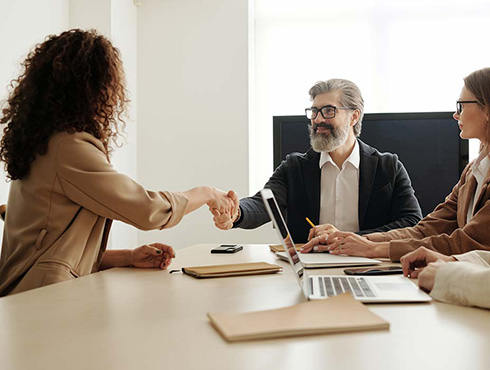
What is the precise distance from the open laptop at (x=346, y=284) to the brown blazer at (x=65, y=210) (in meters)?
0.46

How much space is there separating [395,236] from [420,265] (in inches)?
26.5

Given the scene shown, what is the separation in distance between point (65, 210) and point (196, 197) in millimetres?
427

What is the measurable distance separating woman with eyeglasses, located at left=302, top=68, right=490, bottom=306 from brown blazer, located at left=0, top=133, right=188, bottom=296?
689 mm

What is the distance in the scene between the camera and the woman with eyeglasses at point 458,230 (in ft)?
5.13

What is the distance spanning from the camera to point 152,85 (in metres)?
4.72

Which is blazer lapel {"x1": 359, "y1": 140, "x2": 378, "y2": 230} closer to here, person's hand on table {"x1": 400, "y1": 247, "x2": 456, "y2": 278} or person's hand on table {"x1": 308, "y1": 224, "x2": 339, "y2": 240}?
person's hand on table {"x1": 308, "y1": 224, "x2": 339, "y2": 240}

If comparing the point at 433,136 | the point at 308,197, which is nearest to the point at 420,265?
the point at 308,197

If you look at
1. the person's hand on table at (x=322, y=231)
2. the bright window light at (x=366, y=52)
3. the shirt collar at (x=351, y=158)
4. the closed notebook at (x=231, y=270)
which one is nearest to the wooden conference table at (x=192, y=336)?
the closed notebook at (x=231, y=270)

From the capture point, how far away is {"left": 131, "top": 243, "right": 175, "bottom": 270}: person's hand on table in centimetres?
178

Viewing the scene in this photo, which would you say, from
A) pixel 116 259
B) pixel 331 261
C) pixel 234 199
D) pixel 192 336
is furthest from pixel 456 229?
pixel 192 336

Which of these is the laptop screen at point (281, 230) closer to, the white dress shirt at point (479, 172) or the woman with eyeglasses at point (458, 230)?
the woman with eyeglasses at point (458, 230)

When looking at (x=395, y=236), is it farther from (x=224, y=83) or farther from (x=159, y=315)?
(x=224, y=83)

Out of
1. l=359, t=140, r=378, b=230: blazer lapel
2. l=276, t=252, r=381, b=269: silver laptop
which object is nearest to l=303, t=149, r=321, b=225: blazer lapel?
l=359, t=140, r=378, b=230: blazer lapel

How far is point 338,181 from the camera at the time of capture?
3035 mm
